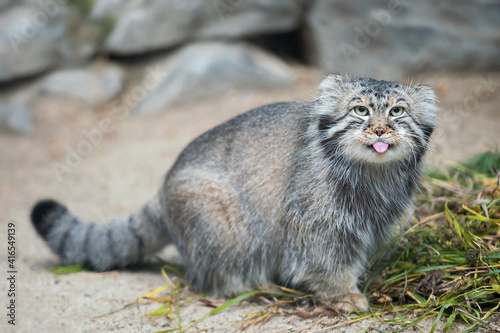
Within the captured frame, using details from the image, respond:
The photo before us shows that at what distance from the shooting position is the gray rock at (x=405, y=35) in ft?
25.5

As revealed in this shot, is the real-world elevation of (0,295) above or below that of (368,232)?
below

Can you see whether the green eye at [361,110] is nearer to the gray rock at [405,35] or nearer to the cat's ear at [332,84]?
the cat's ear at [332,84]

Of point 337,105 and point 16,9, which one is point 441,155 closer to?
point 337,105

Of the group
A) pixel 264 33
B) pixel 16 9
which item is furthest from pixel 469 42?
pixel 16 9

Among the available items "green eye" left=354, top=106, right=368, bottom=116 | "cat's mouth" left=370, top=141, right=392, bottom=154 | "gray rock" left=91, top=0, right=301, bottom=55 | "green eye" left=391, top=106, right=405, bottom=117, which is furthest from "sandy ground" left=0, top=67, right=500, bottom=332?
"gray rock" left=91, top=0, right=301, bottom=55

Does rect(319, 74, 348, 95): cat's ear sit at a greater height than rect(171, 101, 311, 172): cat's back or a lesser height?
greater

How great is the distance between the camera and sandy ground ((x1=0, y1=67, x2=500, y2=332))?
3885mm

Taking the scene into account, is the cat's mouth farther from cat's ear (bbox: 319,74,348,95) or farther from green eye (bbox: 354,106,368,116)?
cat's ear (bbox: 319,74,348,95)

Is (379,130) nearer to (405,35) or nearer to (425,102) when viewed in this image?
(425,102)

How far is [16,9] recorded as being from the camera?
7656mm

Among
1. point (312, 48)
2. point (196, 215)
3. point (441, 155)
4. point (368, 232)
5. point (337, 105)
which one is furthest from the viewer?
point (312, 48)

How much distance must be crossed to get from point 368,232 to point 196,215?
4.27 ft

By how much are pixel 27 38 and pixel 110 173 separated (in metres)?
2.49

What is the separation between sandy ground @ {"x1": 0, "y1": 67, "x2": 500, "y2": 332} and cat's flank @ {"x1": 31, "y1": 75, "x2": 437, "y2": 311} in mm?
289
